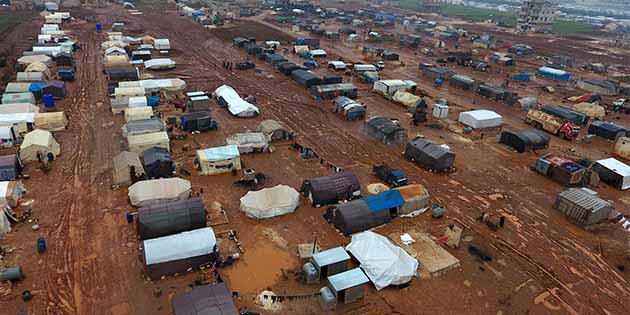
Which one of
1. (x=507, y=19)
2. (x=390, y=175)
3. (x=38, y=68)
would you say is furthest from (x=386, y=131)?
(x=507, y=19)

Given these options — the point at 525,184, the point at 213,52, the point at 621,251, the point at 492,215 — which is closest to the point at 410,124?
the point at 525,184

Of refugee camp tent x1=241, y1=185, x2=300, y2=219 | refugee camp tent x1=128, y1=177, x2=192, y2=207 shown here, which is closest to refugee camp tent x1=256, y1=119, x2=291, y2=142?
refugee camp tent x1=241, y1=185, x2=300, y2=219

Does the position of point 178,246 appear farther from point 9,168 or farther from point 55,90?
point 55,90

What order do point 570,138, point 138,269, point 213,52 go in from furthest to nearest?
point 213,52
point 570,138
point 138,269

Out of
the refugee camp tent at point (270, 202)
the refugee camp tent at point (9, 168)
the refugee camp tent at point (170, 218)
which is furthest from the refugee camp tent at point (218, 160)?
the refugee camp tent at point (9, 168)

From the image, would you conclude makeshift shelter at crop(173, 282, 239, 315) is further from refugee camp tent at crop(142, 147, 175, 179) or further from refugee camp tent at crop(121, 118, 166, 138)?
refugee camp tent at crop(121, 118, 166, 138)

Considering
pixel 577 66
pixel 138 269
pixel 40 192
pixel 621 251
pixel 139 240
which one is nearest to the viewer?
pixel 138 269

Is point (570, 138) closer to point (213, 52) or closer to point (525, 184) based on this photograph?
point (525, 184)
